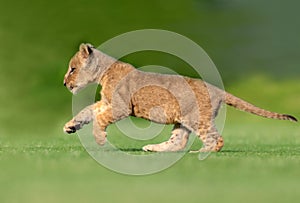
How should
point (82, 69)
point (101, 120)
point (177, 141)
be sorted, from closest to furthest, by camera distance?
1. point (101, 120)
2. point (82, 69)
3. point (177, 141)

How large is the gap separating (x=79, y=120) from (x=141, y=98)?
0.44 meters

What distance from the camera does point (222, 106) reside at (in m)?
6.81

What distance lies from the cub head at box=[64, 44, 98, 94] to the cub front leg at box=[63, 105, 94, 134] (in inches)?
6.5

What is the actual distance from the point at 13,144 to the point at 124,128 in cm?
124

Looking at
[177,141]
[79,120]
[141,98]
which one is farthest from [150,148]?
[79,120]

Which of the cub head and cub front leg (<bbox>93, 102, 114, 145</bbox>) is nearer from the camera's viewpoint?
cub front leg (<bbox>93, 102, 114, 145</bbox>)

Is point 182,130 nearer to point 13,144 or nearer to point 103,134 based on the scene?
point 103,134

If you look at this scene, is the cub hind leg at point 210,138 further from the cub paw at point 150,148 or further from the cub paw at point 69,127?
the cub paw at point 69,127

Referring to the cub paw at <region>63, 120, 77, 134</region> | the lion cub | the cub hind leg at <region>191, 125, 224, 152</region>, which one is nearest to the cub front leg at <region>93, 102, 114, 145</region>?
the lion cub

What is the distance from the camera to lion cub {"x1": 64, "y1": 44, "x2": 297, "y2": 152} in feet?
21.7

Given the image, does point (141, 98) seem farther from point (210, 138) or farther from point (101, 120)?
point (210, 138)

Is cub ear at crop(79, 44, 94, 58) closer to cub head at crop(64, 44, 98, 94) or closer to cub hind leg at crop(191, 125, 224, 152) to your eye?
cub head at crop(64, 44, 98, 94)

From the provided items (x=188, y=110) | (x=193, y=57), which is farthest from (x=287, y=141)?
(x=188, y=110)

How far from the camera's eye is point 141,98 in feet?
21.7
